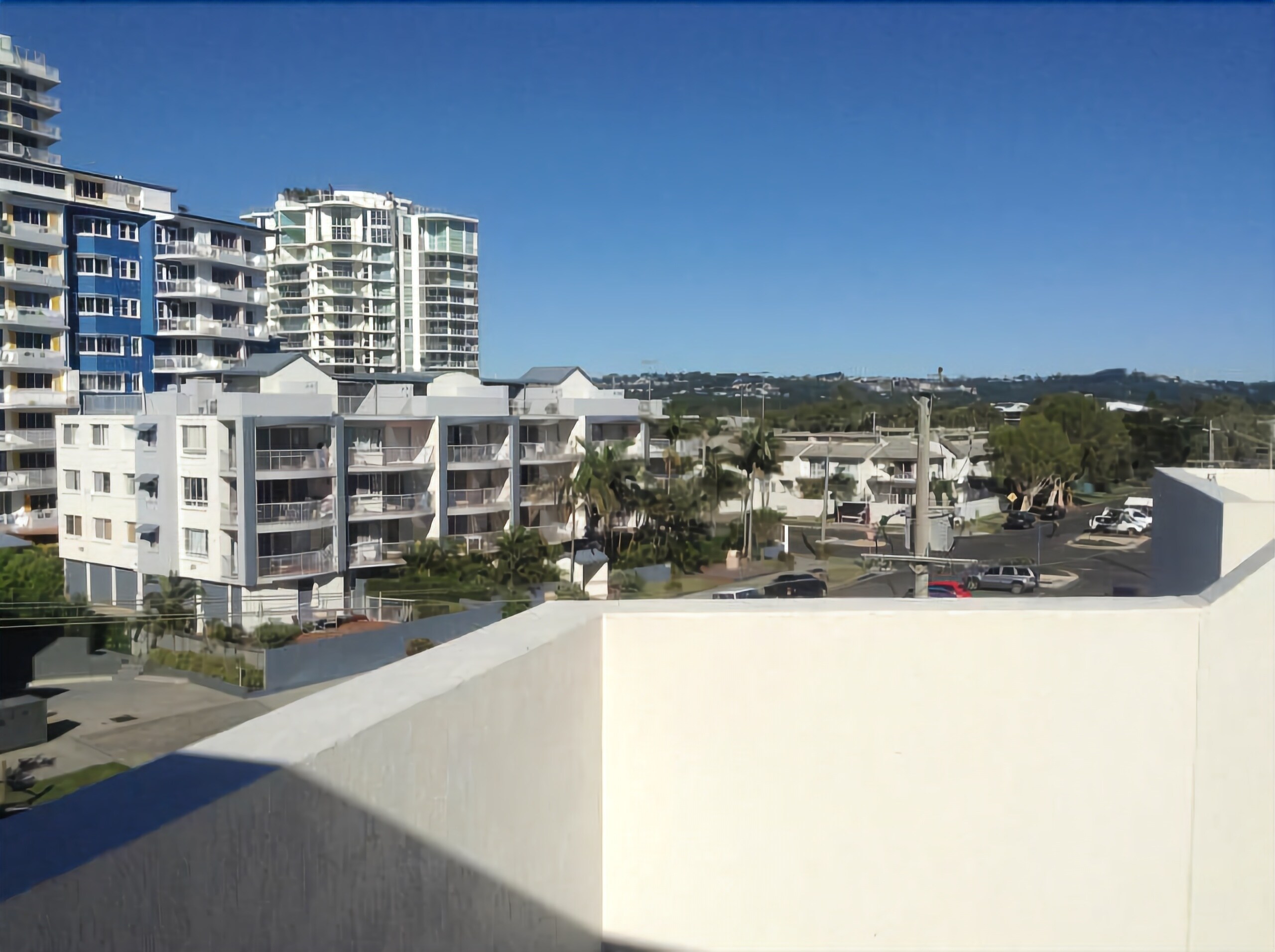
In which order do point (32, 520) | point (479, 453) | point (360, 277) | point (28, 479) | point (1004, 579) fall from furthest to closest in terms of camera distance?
point (360, 277) < point (32, 520) < point (28, 479) < point (479, 453) < point (1004, 579)

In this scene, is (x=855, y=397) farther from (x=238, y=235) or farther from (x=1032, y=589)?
(x=238, y=235)

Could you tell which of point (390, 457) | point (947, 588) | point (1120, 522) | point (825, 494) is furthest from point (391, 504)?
point (947, 588)

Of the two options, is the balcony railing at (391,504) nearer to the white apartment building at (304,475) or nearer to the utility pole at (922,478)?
the white apartment building at (304,475)

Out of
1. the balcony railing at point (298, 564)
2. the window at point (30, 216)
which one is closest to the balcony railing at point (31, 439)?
the window at point (30, 216)

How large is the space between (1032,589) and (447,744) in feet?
14.1

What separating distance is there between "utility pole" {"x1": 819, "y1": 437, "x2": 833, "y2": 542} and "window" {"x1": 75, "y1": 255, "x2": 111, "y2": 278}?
73.0 feet

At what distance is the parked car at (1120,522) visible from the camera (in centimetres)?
632

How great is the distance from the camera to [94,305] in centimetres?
2681

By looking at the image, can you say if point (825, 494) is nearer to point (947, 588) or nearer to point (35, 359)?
point (947, 588)

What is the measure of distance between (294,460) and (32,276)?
12.0 metres

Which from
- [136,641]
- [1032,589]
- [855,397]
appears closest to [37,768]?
[1032,589]

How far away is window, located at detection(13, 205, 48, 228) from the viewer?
2466 cm

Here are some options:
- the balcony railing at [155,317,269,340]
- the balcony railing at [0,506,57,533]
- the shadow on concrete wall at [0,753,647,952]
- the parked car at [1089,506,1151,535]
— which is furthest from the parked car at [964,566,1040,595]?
the balcony railing at [155,317,269,340]

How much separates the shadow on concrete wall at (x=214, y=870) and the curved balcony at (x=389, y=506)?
18854 millimetres
